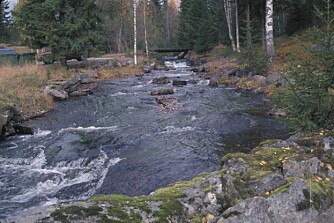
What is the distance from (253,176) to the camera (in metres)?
4.69

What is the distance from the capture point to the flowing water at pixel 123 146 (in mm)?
7859

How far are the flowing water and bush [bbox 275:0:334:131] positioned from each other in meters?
2.25

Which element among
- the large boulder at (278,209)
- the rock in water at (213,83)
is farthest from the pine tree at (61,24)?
the large boulder at (278,209)

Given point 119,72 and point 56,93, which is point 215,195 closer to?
point 56,93

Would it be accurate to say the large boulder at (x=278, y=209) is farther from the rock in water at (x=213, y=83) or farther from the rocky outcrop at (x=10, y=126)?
the rock in water at (x=213, y=83)

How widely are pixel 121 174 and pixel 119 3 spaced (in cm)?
4677

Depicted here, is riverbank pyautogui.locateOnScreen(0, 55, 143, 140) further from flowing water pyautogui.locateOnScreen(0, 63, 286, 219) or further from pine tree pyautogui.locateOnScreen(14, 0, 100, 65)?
pine tree pyautogui.locateOnScreen(14, 0, 100, 65)

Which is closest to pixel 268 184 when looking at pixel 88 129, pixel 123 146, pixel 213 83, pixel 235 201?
pixel 235 201

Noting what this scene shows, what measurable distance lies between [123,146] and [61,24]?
64.4 feet

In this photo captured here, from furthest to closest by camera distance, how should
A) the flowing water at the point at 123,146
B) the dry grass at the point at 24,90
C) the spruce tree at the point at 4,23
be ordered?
the spruce tree at the point at 4,23 < the dry grass at the point at 24,90 < the flowing water at the point at 123,146

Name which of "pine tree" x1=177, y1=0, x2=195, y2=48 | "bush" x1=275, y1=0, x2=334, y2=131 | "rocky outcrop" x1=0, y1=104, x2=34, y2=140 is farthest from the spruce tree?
"bush" x1=275, y1=0, x2=334, y2=131

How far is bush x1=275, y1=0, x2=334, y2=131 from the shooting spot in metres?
7.22

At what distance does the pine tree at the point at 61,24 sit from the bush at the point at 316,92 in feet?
72.3

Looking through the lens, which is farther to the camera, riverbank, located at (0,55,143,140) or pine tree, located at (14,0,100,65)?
pine tree, located at (14,0,100,65)
